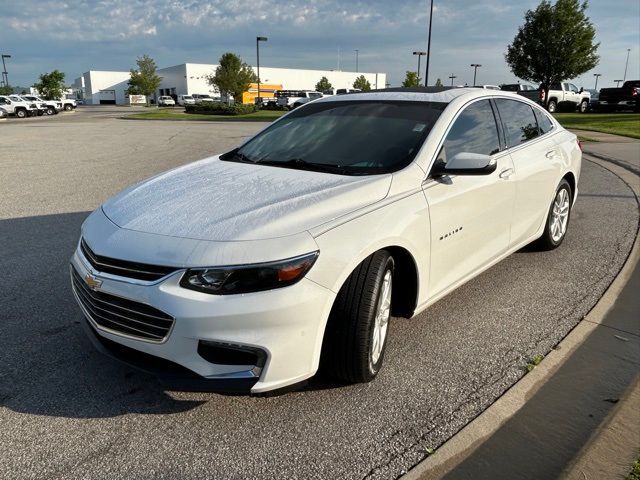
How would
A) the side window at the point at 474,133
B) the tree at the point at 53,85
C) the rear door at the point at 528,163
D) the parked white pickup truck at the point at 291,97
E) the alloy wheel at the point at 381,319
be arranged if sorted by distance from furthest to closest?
the tree at the point at 53,85 → the parked white pickup truck at the point at 291,97 → the rear door at the point at 528,163 → the side window at the point at 474,133 → the alloy wheel at the point at 381,319

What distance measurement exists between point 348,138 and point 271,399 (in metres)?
1.86

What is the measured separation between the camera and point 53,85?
72062mm

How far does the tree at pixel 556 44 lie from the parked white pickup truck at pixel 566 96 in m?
0.66

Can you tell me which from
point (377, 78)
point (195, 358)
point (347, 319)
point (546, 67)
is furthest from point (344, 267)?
point (377, 78)

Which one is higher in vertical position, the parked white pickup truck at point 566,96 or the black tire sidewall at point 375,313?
the parked white pickup truck at point 566,96

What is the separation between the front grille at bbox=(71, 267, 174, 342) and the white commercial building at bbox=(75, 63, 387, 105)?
335 ft

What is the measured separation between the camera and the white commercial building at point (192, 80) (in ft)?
331

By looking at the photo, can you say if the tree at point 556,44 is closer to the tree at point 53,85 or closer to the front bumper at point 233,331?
the front bumper at point 233,331

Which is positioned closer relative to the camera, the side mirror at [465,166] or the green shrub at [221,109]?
the side mirror at [465,166]

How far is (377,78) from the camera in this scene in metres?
114

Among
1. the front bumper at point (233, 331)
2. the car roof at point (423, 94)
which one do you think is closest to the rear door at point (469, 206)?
the car roof at point (423, 94)

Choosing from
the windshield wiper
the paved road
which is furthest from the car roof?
the paved road

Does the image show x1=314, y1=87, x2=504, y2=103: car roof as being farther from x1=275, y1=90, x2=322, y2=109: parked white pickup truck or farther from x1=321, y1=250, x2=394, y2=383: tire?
x1=275, y1=90, x2=322, y2=109: parked white pickup truck

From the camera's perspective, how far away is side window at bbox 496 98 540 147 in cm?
436
